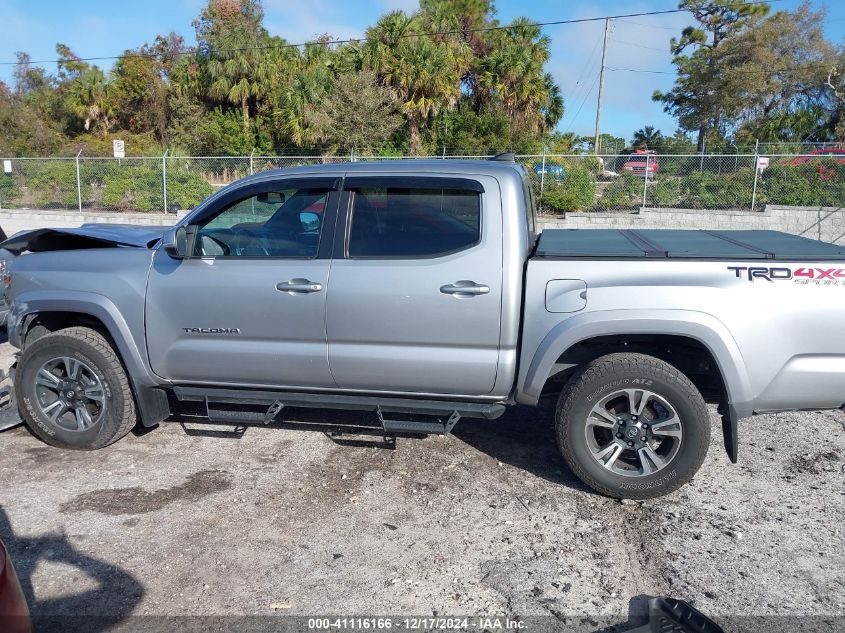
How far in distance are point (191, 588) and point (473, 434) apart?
2.51 meters

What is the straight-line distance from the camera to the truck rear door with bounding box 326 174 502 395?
416 cm

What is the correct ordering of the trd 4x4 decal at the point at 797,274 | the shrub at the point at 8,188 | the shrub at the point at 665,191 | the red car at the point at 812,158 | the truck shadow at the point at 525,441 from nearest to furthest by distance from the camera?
the trd 4x4 decal at the point at 797,274 < the truck shadow at the point at 525,441 < the red car at the point at 812,158 < the shrub at the point at 665,191 < the shrub at the point at 8,188

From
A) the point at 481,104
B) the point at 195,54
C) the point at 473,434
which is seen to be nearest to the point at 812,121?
the point at 481,104

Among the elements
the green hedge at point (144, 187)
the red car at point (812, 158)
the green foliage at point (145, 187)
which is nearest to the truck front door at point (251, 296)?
the red car at point (812, 158)

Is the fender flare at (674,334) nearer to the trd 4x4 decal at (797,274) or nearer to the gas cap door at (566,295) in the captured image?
the gas cap door at (566,295)

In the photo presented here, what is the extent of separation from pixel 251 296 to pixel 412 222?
3.76 ft

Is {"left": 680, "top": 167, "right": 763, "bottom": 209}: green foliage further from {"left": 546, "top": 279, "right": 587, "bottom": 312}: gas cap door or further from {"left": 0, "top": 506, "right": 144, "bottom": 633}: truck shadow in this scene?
{"left": 0, "top": 506, "right": 144, "bottom": 633}: truck shadow

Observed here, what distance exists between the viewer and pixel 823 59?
35188 mm

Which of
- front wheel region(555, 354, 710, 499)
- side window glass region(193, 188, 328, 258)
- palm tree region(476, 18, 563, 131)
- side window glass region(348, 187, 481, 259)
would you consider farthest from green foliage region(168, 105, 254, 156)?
front wheel region(555, 354, 710, 499)

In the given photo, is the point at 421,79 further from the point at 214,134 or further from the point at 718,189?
the point at 718,189

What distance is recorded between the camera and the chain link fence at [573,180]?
58.1 feet

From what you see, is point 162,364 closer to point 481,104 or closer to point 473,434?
point 473,434

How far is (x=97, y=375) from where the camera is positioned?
481 centimetres

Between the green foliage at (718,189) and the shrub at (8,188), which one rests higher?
the green foliage at (718,189)
